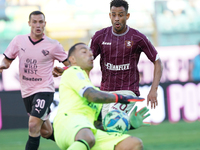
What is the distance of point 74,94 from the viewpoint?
13.4ft

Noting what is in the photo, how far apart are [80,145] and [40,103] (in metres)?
2.91

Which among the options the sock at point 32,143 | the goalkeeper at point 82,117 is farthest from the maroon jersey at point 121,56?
the goalkeeper at point 82,117

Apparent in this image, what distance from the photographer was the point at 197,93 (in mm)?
11953

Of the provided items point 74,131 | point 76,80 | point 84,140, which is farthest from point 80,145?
point 76,80

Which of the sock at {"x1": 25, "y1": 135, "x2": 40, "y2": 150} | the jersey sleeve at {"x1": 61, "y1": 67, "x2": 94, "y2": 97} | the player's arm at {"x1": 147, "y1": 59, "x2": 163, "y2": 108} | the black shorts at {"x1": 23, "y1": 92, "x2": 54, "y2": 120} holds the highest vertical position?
the jersey sleeve at {"x1": 61, "y1": 67, "x2": 94, "y2": 97}

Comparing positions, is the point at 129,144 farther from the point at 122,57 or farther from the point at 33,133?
the point at 33,133

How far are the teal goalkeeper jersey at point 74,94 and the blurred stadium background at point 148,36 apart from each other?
662cm

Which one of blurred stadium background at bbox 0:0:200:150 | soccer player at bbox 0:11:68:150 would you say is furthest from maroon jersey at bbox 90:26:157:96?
blurred stadium background at bbox 0:0:200:150

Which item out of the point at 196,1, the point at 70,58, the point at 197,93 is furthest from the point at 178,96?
the point at 70,58

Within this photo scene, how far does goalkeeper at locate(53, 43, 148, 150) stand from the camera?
3861 millimetres

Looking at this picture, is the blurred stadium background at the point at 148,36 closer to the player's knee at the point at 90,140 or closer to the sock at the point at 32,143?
the sock at the point at 32,143

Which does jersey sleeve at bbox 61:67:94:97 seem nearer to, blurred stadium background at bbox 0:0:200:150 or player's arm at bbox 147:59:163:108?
player's arm at bbox 147:59:163:108

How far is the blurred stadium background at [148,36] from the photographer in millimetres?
11766

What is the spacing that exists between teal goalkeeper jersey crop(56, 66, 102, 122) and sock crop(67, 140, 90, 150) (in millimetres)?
373
